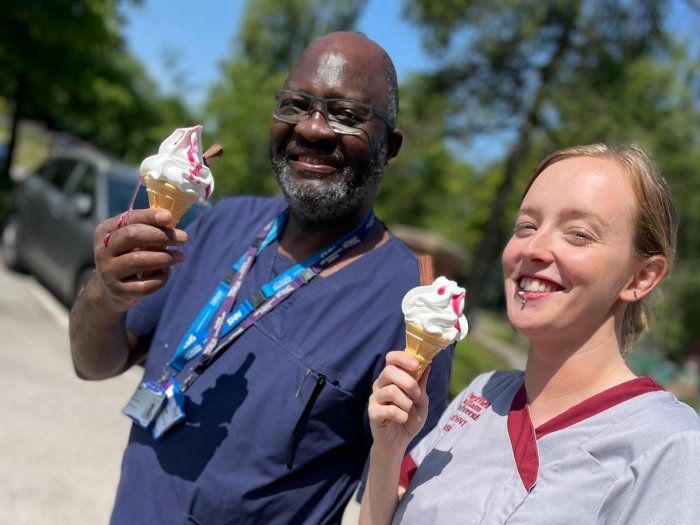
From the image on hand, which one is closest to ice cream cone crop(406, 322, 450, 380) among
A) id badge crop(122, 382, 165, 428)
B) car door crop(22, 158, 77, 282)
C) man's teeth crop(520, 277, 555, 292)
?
man's teeth crop(520, 277, 555, 292)

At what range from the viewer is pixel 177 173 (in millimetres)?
1915

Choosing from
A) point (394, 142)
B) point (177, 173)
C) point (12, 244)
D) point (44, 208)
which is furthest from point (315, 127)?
point (12, 244)

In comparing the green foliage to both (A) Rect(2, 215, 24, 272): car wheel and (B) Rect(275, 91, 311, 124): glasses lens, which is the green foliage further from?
(B) Rect(275, 91, 311, 124): glasses lens

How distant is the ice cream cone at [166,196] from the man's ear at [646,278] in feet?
3.81

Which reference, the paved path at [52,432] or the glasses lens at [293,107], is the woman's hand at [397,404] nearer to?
the glasses lens at [293,107]

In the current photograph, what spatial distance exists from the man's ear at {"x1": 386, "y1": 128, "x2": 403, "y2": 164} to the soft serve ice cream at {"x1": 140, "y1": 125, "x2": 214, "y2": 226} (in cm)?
67

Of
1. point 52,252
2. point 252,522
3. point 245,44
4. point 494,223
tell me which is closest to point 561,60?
point 494,223

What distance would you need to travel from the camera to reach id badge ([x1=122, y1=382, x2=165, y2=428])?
6.94ft

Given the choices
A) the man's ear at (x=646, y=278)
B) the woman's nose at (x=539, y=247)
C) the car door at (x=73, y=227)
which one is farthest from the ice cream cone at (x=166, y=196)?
the car door at (x=73, y=227)

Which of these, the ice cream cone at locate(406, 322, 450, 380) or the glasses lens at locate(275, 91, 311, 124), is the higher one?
the glasses lens at locate(275, 91, 311, 124)

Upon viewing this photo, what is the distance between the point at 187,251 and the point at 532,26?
854 centimetres

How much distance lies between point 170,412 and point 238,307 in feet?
1.21

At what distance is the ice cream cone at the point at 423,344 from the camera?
170 centimetres

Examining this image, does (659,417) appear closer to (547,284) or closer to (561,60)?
(547,284)
